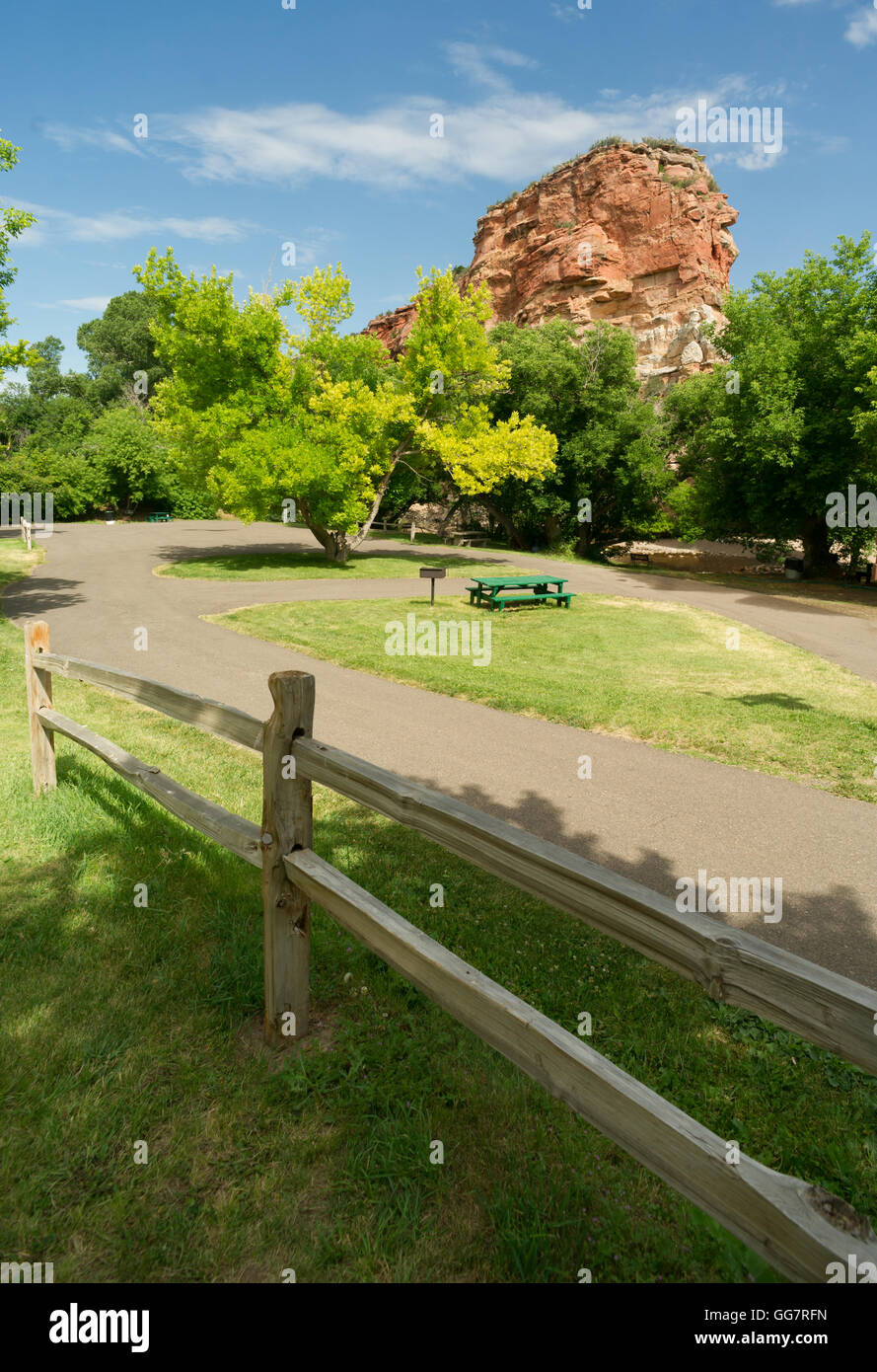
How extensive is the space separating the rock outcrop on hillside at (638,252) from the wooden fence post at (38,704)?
51.9m

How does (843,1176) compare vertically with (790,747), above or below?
below

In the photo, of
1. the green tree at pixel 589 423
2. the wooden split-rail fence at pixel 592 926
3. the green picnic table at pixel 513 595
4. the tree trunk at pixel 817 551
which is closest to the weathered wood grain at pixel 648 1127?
the wooden split-rail fence at pixel 592 926

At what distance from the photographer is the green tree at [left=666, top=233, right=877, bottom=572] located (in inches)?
890

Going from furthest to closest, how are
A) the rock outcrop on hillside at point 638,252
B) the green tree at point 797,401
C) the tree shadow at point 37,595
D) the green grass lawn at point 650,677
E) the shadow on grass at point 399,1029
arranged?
1. the rock outcrop on hillside at point 638,252
2. the green tree at point 797,401
3. the tree shadow at point 37,595
4. the green grass lawn at point 650,677
5. the shadow on grass at point 399,1029

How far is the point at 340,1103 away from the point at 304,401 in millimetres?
25290

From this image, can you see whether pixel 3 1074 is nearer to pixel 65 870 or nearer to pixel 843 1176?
pixel 65 870

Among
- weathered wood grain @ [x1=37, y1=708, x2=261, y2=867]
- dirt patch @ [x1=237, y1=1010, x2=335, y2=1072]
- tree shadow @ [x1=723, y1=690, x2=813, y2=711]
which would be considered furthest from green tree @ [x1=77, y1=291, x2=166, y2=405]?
dirt patch @ [x1=237, y1=1010, x2=335, y2=1072]

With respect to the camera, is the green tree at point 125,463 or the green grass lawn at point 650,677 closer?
the green grass lawn at point 650,677

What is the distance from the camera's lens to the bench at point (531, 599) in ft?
58.5

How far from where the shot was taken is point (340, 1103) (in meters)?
2.85

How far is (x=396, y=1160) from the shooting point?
2605 mm

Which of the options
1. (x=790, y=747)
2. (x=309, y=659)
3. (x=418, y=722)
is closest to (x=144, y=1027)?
(x=418, y=722)

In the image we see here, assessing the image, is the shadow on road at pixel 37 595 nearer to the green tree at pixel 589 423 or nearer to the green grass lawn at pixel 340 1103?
the green grass lawn at pixel 340 1103
